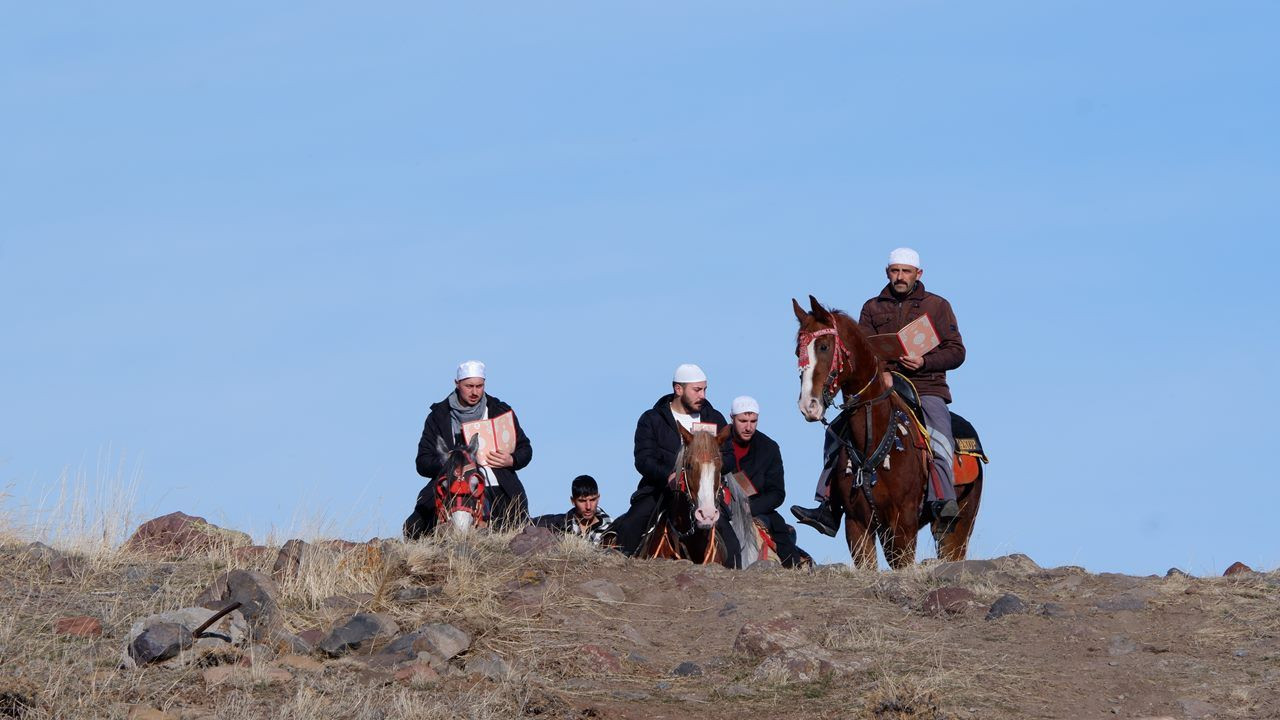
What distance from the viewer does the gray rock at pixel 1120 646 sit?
884 cm

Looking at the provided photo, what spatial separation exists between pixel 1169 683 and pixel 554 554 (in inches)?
159

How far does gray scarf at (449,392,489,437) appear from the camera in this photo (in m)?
13.3

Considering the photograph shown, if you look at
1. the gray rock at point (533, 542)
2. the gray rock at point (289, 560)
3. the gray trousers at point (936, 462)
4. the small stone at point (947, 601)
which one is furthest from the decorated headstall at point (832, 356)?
the gray rock at point (289, 560)

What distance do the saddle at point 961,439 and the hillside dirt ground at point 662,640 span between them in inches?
75.7

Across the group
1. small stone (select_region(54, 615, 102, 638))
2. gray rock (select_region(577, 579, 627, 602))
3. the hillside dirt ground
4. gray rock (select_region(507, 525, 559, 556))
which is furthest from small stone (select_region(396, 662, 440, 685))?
gray rock (select_region(507, 525, 559, 556))

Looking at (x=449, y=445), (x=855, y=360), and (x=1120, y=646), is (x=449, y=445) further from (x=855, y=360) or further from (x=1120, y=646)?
(x=1120, y=646)

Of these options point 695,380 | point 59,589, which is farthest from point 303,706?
point 695,380

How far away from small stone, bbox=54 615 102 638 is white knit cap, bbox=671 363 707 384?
5.70 m

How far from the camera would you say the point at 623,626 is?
9398 millimetres

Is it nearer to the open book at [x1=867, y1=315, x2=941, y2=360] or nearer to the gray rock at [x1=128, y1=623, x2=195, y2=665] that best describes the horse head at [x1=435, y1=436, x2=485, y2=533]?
the open book at [x1=867, y1=315, x2=941, y2=360]

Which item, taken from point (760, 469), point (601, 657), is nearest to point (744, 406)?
point (760, 469)

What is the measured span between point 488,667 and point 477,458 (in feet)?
16.3

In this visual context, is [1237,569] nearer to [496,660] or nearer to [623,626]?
[623,626]

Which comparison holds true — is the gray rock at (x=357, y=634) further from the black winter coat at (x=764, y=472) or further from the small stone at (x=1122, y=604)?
the black winter coat at (x=764, y=472)
